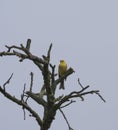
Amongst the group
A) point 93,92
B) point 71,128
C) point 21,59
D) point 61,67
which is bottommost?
point 71,128

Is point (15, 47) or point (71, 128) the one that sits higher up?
A: point (15, 47)

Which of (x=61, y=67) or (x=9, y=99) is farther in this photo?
(x=61, y=67)

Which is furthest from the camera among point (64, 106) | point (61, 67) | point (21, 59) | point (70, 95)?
point (61, 67)

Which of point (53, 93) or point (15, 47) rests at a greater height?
point (15, 47)

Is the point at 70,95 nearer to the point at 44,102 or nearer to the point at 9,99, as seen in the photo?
the point at 44,102

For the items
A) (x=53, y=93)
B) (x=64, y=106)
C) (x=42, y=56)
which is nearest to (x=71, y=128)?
(x=64, y=106)

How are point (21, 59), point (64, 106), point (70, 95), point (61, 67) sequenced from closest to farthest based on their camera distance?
point (21, 59) → point (70, 95) → point (64, 106) → point (61, 67)

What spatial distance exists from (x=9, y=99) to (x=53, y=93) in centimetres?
91

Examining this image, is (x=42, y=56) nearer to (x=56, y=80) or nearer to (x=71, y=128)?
(x=56, y=80)

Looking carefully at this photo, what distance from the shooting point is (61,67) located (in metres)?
15.8

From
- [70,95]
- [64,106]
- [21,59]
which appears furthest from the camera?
[64,106]

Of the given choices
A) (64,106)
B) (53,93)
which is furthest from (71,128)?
(53,93)

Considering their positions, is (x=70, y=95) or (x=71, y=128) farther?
(x=71, y=128)

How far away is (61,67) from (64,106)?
6575mm
